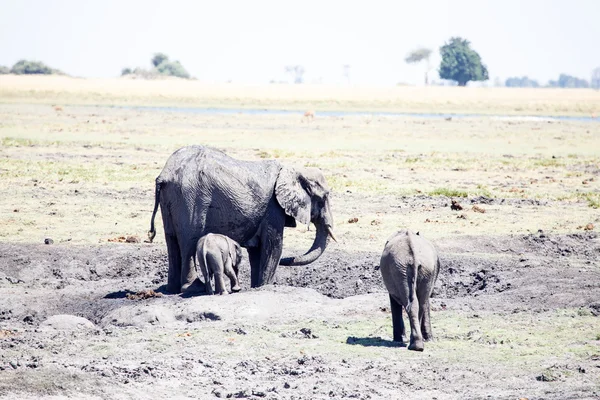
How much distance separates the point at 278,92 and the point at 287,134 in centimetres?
4576

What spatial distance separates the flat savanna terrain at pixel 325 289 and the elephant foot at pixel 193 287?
37 cm

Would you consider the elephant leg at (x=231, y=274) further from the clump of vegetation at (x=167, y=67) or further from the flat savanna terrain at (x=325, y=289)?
the clump of vegetation at (x=167, y=67)

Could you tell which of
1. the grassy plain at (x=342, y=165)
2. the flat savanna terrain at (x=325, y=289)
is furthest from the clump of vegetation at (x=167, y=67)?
the flat savanna terrain at (x=325, y=289)

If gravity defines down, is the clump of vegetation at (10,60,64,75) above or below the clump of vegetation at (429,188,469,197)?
above

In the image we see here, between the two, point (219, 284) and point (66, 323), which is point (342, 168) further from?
point (66, 323)

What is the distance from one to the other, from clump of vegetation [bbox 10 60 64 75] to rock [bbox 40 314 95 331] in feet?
359

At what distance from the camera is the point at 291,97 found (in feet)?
256

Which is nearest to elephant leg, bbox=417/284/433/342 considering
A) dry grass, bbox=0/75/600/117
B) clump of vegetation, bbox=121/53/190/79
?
dry grass, bbox=0/75/600/117

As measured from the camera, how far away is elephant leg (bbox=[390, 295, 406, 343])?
1043 centimetres

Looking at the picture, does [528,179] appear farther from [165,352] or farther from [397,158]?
[165,352]

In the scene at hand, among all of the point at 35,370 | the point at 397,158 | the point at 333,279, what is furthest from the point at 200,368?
the point at 397,158

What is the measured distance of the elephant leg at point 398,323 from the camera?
1043 centimetres

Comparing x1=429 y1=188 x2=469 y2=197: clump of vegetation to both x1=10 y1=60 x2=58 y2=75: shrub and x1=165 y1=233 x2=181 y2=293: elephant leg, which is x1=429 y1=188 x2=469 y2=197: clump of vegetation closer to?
x1=165 y1=233 x2=181 y2=293: elephant leg

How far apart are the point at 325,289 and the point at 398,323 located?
380 cm
